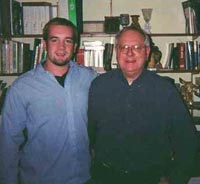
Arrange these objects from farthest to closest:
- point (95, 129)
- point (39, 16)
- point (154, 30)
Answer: point (154, 30) → point (39, 16) → point (95, 129)

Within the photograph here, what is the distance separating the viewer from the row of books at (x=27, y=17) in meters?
3.24

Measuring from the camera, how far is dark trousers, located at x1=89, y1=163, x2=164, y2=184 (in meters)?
2.02

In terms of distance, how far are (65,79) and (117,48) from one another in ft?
1.26

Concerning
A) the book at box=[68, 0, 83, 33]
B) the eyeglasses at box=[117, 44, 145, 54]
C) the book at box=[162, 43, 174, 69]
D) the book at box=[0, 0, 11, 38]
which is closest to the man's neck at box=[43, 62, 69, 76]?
the eyeglasses at box=[117, 44, 145, 54]

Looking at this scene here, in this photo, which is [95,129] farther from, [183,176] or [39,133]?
[183,176]

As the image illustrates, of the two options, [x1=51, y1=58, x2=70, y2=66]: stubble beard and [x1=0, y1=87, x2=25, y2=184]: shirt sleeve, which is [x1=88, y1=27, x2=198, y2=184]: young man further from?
[x1=0, y1=87, x2=25, y2=184]: shirt sleeve

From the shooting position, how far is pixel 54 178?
2.04 meters

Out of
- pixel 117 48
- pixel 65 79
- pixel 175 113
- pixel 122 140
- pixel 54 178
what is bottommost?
pixel 54 178

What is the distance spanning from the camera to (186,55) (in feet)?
11.1

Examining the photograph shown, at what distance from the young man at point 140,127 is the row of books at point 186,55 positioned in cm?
141

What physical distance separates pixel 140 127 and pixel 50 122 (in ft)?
1.76

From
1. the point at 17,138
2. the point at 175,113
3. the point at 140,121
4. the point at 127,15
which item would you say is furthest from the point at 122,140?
the point at 127,15

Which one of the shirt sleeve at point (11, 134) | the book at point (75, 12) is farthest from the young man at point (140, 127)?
the book at point (75, 12)

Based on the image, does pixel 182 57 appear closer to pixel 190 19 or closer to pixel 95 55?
pixel 190 19
